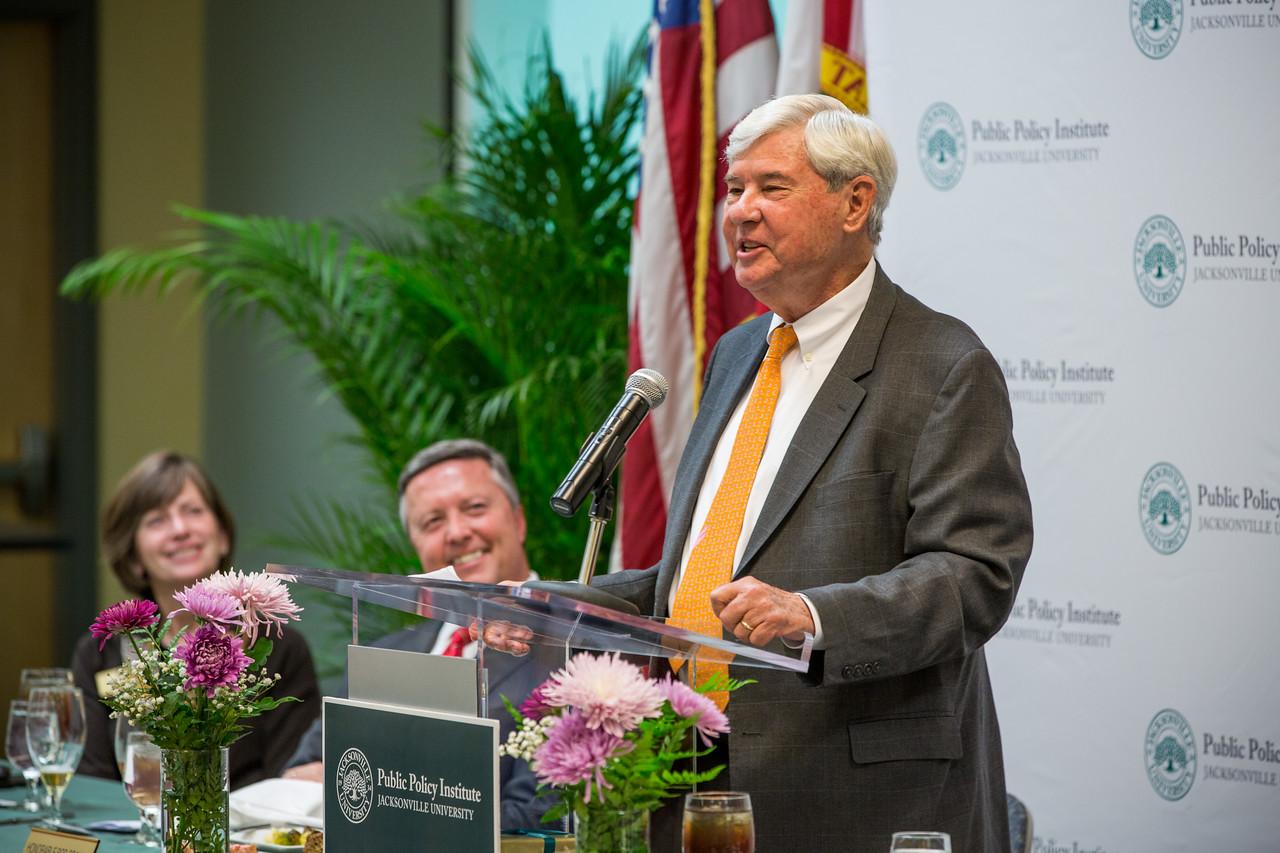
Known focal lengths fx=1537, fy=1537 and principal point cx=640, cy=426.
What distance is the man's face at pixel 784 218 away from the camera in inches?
84.4

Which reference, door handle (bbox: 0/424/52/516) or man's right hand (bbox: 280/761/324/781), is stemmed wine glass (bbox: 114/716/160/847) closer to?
man's right hand (bbox: 280/761/324/781)

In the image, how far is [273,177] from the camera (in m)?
6.52

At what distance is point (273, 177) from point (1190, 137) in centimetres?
455

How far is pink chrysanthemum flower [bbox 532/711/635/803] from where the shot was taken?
1479 millimetres

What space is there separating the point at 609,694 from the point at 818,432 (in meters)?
0.73

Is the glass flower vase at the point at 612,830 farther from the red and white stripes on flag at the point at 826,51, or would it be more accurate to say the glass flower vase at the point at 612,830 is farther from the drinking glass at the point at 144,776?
the red and white stripes on flag at the point at 826,51

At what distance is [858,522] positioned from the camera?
2062 millimetres

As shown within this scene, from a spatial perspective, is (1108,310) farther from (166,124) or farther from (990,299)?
(166,124)

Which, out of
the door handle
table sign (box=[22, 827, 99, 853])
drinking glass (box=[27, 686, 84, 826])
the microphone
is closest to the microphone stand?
the microphone

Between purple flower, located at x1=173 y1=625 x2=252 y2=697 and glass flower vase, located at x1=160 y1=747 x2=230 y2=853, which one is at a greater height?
purple flower, located at x1=173 y1=625 x2=252 y2=697

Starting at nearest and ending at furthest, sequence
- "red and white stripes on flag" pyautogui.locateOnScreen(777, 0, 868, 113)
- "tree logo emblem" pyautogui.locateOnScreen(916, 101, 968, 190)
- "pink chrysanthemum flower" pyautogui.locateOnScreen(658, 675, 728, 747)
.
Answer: "pink chrysanthemum flower" pyautogui.locateOnScreen(658, 675, 728, 747)
"tree logo emblem" pyautogui.locateOnScreen(916, 101, 968, 190)
"red and white stripes on flag" pyautogui.locateOnScreen(777, 0, 868, 113)

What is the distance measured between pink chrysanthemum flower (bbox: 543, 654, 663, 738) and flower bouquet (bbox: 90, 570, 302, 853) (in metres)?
0.55

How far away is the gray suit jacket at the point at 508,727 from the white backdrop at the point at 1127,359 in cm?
98

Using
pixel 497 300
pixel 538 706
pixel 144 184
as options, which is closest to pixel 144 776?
pixel 538 706
